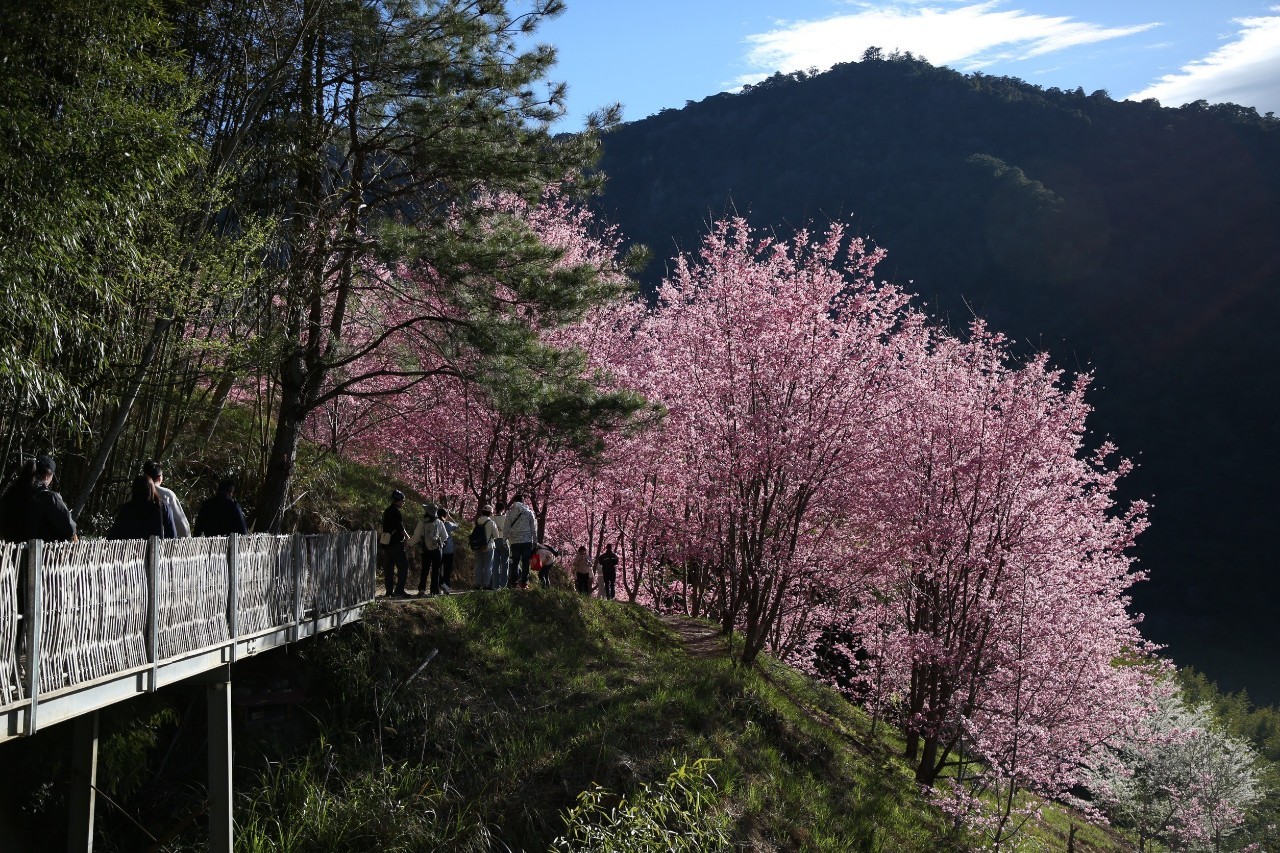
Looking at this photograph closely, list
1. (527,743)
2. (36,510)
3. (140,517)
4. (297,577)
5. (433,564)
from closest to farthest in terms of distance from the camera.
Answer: (36,510) → (140,517) → (297,577) → (527,743) → (433,564)

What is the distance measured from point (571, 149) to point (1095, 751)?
14.4m

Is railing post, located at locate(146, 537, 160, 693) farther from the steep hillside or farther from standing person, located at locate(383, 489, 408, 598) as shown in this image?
standing person, located at locate(383, 489, 408, 598)

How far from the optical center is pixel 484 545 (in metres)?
15.1

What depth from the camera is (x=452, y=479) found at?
835 inches

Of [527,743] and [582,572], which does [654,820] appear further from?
[582,572]

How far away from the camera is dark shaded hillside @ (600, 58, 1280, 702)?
219 feet

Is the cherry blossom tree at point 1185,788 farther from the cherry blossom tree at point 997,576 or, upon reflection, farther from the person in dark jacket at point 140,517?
the person in dark jacket at point 140,517

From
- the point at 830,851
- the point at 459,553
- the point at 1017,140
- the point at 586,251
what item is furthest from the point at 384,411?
the point at 1017,140

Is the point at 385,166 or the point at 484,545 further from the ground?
the point at 385,166

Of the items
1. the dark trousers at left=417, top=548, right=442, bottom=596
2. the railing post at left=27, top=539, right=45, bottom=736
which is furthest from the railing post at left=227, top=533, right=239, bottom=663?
the dark trousers at left=417, top=548, right=442, bottom=596

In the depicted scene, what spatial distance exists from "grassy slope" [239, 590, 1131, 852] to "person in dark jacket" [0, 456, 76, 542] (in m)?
3.79

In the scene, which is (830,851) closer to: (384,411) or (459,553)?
(459,553)

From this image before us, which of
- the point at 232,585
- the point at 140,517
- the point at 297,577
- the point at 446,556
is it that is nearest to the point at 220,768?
the point at 232,585

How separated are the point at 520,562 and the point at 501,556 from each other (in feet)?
1.01
